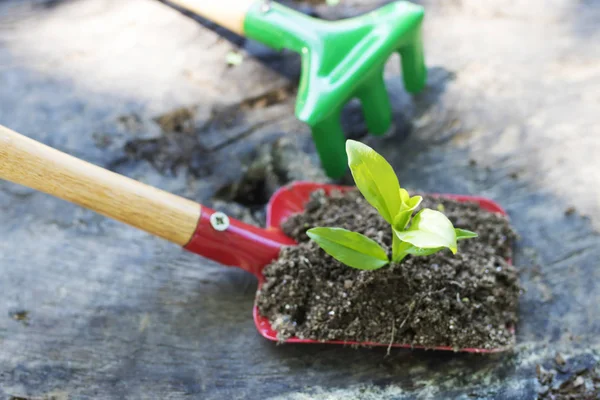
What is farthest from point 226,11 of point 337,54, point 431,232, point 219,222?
point 431,232

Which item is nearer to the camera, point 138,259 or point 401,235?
point 401,235

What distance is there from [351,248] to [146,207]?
39 centimetres

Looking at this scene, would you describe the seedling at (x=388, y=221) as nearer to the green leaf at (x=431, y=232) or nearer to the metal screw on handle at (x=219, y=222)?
the green leaf at (x=431, y=232)

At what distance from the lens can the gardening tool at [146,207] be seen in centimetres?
108

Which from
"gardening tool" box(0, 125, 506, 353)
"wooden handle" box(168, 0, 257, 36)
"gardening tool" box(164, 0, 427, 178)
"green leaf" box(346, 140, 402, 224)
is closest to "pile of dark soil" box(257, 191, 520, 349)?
"gardening tool" box(0, 125, 506, 353)

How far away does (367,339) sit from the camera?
116 centimetres

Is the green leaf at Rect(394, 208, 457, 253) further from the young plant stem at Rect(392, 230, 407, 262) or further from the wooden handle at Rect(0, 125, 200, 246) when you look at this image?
the wooden handle at Rect(0, 125, 200, 246)

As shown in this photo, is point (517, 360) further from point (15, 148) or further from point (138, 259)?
point (15, 148)

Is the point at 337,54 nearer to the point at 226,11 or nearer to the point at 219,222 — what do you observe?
the point at 226,11

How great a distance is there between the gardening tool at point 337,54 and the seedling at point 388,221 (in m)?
0.35

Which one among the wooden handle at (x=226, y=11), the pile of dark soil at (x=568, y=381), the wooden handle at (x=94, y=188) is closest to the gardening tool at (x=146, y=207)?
the wooden handle at (x=94, y=188)

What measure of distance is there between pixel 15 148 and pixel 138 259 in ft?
1.17

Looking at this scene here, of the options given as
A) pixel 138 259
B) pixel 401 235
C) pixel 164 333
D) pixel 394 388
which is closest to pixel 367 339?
pixel 394 388

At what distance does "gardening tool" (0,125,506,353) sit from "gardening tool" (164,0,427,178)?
0.84 ft
